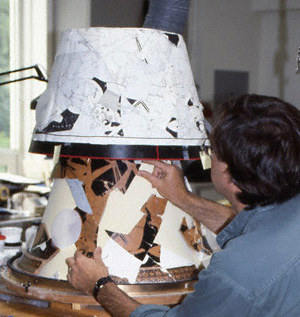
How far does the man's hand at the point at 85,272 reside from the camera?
1458 millimetres

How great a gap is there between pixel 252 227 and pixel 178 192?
441mm

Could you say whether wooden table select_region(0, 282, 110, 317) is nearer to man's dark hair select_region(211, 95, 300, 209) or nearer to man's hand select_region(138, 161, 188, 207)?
man's hand select_region(138, 161, 188, 207)

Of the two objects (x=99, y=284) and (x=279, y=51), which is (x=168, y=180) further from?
(x=279, y=51)

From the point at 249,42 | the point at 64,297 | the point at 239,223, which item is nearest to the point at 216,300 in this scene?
the point at 239,223

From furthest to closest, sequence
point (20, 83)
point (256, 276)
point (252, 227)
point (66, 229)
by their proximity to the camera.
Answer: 1. point (20, 83)
2. point (66, 229)
3. point (252, 227)
4. point (256, 276)

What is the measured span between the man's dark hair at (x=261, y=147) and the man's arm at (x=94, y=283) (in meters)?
0.38

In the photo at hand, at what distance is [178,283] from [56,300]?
1.06 feet

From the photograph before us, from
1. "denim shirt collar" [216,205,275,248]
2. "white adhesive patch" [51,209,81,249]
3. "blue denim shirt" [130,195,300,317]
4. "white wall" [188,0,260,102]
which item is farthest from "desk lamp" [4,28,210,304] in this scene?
"white wall" [188,0,260,102]

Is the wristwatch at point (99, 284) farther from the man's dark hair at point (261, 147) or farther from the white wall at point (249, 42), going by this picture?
the white wall at point (249, 42)

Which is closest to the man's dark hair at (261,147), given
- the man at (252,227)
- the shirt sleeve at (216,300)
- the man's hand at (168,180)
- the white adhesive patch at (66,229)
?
the man at (252,227)

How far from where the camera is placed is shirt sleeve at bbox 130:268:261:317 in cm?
113

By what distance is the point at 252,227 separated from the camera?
1237 millimetres

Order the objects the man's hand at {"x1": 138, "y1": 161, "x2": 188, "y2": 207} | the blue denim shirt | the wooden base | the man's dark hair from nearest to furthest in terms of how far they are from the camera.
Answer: the blue denim shirt < the man's dark hair < the wooden base < the man's hand at {"x1": 138, "y1": 161, "x2": 188, "y2": 207}

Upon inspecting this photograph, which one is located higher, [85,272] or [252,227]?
[252,227]
